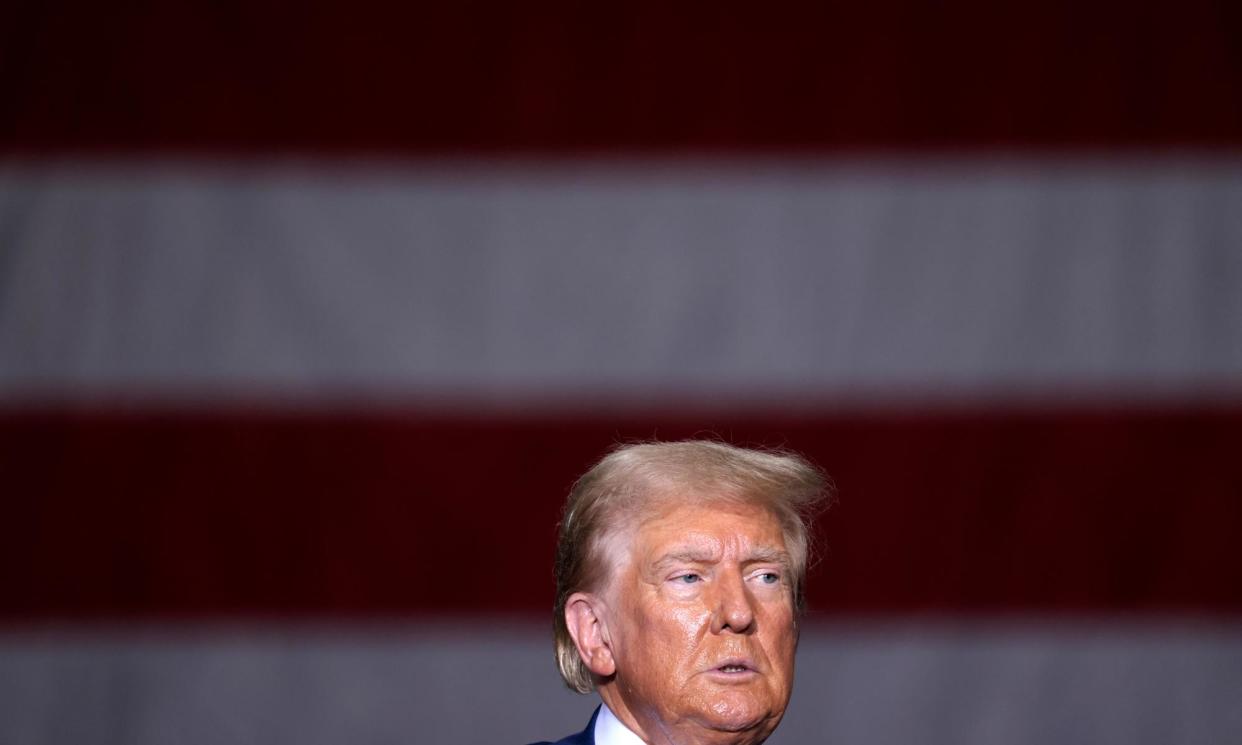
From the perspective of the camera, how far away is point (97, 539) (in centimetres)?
259

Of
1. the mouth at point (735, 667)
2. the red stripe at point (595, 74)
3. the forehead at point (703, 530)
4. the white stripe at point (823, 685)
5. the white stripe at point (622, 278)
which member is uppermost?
the red stripe at point (595, 74)

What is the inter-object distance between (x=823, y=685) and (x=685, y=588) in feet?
3.24

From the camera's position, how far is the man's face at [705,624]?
5.37ft

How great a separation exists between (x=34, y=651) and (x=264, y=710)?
407mm

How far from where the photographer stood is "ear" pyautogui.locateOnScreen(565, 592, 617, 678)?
67.8 inches

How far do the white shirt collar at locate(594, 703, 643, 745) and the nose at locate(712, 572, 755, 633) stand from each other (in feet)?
0.56

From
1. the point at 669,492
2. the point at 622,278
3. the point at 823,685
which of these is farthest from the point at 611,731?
the point at 622,278

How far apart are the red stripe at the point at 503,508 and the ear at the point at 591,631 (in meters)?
0.85

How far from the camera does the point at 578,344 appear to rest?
2641 mm

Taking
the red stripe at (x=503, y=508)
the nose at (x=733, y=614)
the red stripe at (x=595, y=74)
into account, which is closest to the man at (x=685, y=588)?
the nose at (x=733, y=614)

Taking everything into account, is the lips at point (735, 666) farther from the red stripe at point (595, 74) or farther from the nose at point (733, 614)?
the red stripe at point (595, 74)

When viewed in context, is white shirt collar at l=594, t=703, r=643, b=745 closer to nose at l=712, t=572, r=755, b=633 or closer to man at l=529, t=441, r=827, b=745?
man at l=529, t=441, r=827, b=745

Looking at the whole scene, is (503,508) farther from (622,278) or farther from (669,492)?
(669,492)

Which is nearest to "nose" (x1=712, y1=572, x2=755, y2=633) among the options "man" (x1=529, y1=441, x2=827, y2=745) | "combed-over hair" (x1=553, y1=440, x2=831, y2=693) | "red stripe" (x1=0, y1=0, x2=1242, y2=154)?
"man" (x1=529, y1=441, x2=827, y2=745)
